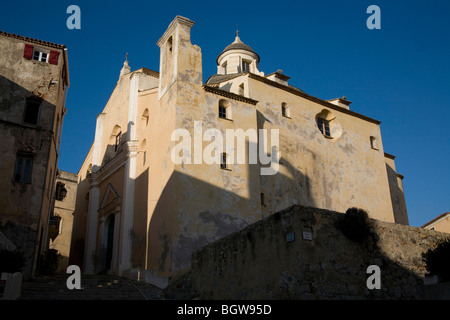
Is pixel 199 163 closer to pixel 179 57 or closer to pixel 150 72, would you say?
pixel 179 57

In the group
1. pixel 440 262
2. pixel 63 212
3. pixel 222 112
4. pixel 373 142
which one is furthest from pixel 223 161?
pixel 63 212

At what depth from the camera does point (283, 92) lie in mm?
27875

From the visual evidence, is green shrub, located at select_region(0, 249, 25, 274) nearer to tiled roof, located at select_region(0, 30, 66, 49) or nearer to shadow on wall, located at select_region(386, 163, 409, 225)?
tiled roof, located at select_region(0, 30, 66, 49)

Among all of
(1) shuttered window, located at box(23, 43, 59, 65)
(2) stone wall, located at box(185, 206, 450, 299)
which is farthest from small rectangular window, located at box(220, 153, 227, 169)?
(2) stone wall, located at box(185, 206, 450, 299)

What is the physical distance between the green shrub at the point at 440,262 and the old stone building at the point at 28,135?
14.5 meters

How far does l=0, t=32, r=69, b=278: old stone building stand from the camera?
734 inches

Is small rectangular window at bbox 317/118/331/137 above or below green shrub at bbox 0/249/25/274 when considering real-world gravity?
above

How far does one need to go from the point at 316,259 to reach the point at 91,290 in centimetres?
988

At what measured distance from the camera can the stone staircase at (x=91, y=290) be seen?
15305 mm

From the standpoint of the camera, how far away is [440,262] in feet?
33.4

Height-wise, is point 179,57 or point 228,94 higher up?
point 179,57
